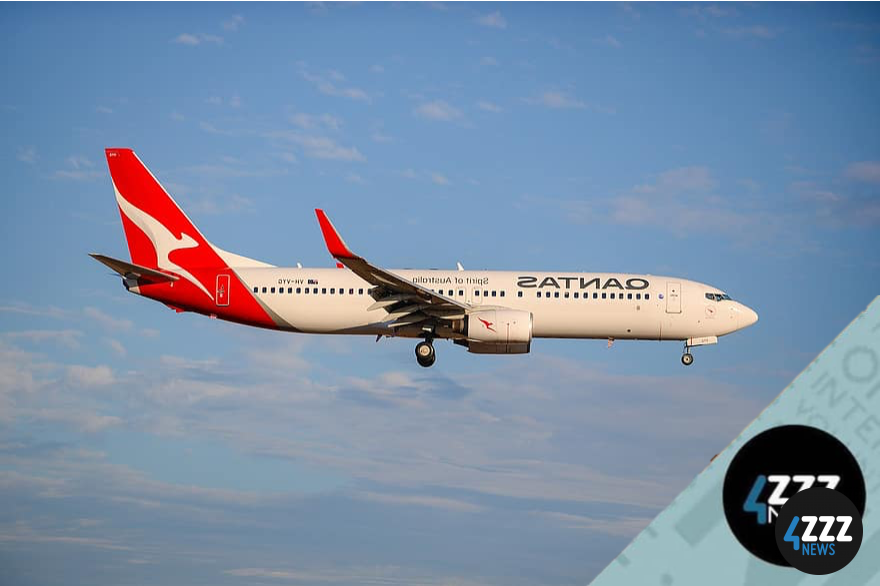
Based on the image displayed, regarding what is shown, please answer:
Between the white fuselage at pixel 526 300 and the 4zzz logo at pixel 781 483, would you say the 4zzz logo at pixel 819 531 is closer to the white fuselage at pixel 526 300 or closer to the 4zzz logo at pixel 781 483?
the 4zzz logo at pixel 781 483

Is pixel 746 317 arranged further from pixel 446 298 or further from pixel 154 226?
pixel 154 226

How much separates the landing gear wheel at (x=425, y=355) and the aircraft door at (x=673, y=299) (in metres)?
10.8

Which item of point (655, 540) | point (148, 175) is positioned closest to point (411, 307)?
point (148, 175)

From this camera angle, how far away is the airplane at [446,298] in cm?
4944

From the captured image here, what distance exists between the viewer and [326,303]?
4959 centimetres

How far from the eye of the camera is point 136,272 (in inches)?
1961

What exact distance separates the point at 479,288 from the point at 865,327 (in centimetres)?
3520

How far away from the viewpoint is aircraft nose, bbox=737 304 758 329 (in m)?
51.2

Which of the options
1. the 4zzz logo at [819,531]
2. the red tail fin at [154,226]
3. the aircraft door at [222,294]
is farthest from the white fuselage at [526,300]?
the 4zzz logo at [819,531]

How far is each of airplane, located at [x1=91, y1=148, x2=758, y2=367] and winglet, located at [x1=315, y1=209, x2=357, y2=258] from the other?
4838mm

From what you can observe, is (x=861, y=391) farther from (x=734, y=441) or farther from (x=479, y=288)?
(x=479, y=288)

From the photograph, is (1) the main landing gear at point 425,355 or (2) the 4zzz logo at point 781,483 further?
(1) the main landing gear at point 425,355

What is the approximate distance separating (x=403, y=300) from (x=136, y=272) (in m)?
12.2
